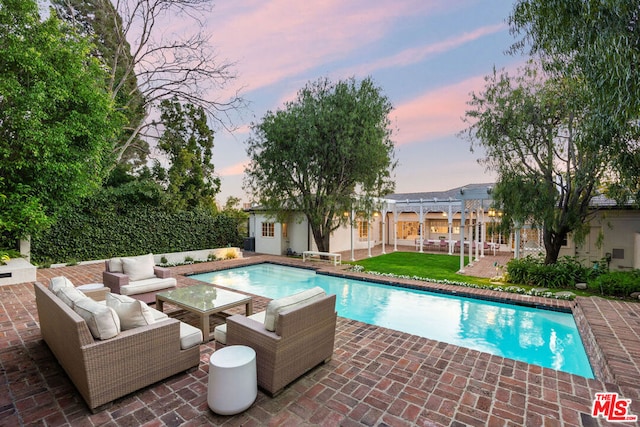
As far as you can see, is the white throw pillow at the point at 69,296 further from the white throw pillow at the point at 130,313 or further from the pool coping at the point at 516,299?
the pool coping at the point at 516,299

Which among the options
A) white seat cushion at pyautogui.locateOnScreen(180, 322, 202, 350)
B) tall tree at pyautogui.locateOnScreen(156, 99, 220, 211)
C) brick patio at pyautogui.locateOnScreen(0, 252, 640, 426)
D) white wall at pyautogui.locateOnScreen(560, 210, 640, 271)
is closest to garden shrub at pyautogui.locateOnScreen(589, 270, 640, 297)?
white wall at pyautogui.locateOnScreen(560, 210, 640, 271)

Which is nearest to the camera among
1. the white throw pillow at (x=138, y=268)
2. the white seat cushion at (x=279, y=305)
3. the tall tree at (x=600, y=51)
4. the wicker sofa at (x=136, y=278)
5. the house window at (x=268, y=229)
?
the white seat cushion at (x=279, y=305)

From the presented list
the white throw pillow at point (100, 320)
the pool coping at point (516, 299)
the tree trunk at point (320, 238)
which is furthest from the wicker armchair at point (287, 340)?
the tree trunk at point (320, 238)

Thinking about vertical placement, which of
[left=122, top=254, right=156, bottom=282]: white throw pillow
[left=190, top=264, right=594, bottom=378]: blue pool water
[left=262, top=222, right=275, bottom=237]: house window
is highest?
[left=262, top=222, right=275, bottom=237]: house window

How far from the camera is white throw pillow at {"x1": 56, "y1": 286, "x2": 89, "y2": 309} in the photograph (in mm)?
3070

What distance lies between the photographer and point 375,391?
3014mm

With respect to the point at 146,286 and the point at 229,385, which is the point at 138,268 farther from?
the point at 229,385

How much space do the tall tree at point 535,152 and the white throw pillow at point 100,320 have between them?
32.6ft

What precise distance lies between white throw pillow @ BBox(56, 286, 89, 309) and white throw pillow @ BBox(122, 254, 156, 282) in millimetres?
2747

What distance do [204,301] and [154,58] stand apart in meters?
13.8

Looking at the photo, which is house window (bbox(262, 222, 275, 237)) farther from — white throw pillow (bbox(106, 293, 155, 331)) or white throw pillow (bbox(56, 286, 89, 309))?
white throw pillow (bbox(106, 293, 155, 331))

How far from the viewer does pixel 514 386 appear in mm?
3137

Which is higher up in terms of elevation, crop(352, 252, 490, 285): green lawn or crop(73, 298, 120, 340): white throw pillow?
crop(73, 298, 120, 340): white throw pillow
